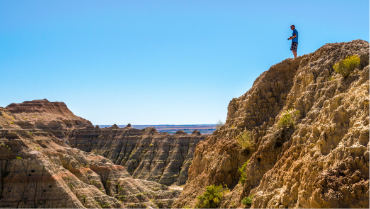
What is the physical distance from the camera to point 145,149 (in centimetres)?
12044

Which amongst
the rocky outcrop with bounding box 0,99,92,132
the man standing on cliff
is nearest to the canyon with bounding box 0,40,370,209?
the man standing on cliff

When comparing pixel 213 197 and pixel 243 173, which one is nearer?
pixel 243 173

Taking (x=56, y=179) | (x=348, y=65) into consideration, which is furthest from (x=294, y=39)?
(x=56, y=179)

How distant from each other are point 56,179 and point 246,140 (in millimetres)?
43729

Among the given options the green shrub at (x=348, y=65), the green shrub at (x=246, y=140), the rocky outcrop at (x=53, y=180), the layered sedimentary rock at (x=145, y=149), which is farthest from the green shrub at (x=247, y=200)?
the layered sedimentary rock at (x=145, y=149)

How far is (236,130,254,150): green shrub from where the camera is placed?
2094 centimetres

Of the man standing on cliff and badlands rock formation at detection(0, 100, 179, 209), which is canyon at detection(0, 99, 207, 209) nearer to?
badlands rock formation at detection(0, 100, 179, 209)

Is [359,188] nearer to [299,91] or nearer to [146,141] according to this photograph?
[299,91]

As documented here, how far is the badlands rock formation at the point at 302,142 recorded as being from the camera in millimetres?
11250

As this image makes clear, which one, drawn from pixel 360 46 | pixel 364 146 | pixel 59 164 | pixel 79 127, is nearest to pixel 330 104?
pixel 364 146

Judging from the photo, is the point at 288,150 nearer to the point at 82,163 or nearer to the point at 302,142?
the point at 302,142

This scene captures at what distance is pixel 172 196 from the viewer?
268 ft

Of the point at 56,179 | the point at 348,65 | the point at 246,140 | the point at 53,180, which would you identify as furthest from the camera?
the point at 56,179

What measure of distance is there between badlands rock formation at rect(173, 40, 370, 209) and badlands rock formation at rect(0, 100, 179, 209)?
118 feet
